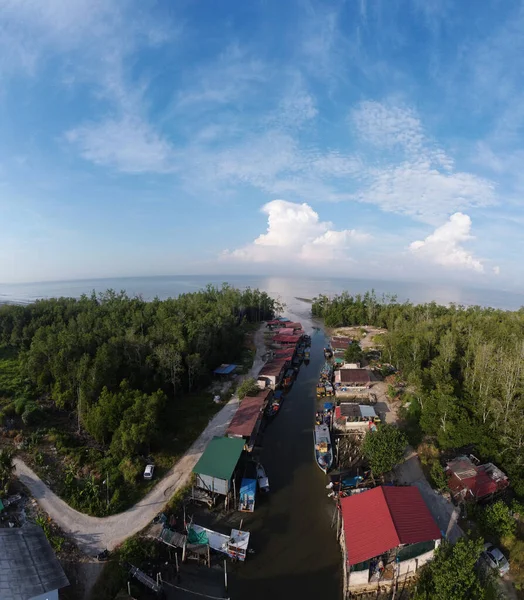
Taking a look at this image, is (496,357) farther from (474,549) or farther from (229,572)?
(229,572)

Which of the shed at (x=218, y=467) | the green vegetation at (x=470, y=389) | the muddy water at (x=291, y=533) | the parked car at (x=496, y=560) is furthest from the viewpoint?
the green vegetation at (x=470, y=389)

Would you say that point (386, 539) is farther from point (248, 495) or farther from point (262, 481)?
point (262, 481)

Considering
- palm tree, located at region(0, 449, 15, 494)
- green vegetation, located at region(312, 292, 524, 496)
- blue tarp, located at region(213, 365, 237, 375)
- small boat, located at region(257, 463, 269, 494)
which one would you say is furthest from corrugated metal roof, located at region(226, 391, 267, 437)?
palm tree, located at region(0, 449, 15, 494)

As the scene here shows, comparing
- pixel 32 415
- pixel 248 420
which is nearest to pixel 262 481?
pixel 248 420

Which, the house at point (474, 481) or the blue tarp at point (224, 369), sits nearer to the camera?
the house at point (474, 481)

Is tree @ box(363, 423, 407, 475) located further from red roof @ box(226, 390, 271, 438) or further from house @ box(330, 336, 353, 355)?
house @ box(330, 336, 353, 355)

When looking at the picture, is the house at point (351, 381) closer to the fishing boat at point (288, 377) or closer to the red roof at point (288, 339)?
the fishing boat at point (288, 377)

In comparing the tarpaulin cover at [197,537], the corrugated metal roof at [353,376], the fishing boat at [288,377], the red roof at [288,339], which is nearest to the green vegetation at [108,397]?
the tarpaulin cover at [197,537]

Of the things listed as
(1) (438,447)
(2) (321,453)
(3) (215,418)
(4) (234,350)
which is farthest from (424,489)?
(4) (234,350)
